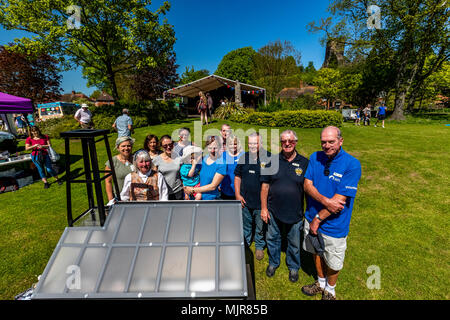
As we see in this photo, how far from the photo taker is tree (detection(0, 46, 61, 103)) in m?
23.8

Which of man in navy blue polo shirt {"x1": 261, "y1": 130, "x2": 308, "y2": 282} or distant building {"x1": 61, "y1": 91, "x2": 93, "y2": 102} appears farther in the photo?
distant building {"x1": 61, "y1": 91, "x2": 93, "y2": 102}

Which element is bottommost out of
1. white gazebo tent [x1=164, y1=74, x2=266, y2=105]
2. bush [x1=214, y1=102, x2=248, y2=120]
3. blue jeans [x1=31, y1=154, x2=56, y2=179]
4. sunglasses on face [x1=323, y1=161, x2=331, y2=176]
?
blue jeans [x1=31, y1=154, x2=56, y2=179]

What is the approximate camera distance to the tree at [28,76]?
78.0ft

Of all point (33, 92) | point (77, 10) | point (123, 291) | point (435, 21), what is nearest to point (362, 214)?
point (123, 291)

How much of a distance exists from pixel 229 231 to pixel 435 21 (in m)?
27.6

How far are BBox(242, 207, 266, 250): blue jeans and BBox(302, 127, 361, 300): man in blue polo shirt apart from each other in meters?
0.84

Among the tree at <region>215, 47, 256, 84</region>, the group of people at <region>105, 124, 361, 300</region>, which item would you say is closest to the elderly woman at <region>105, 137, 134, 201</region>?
the group of people at <region>105, 124, 361, 300</region>

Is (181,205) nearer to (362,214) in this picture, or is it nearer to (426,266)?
(426,266)

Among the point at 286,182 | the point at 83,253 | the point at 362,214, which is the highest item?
the point at 286,182

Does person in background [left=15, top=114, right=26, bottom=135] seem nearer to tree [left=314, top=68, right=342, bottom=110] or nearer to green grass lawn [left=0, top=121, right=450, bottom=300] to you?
green grass lawn [left=0, top=121, right=450, bottom=300]

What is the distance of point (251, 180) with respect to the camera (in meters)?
3.21

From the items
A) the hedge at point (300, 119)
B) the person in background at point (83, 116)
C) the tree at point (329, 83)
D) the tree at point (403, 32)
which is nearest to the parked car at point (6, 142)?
the person in background at point (83, 116)

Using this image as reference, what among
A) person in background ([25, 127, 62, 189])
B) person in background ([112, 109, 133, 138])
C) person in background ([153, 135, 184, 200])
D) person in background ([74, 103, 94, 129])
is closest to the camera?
person in background ([153, 135, 184, 200])

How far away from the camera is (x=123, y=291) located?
158cm
